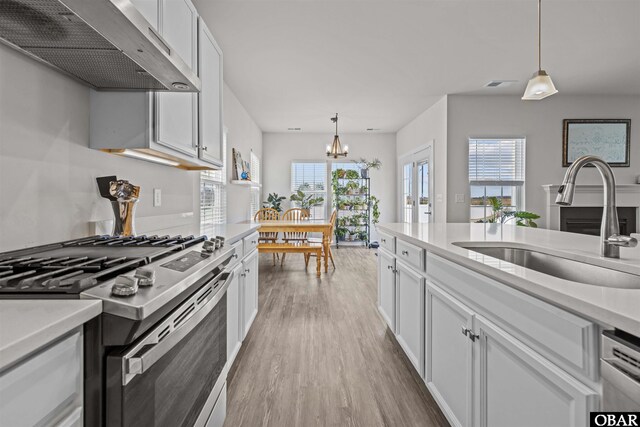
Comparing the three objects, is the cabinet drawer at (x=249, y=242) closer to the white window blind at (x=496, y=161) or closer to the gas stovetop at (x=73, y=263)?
the gas stovetop at (x=73, y=263)

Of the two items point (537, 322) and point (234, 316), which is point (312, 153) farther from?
point (537, 322)

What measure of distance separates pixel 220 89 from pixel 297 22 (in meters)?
0.97

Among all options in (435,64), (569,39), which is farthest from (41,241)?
(569,39)

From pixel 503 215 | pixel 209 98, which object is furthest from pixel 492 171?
pixel 209 98

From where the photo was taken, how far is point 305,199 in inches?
300

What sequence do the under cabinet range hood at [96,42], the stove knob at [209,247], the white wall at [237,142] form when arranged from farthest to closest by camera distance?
1. the white wall at [237,142]
2. the stove knob at [209,247]
3. the under cabinet range hood at [96,42]

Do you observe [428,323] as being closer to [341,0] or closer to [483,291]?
[483,291]

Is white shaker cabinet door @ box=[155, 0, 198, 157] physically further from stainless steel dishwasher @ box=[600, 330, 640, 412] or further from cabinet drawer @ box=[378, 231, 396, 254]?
stainless steel dishwasher @ box=[600, 330, 640, 412]

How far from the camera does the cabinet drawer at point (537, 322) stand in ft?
2.47

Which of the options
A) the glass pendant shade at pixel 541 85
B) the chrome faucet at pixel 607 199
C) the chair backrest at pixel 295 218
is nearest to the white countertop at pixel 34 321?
the chrome faucet at pixel 607 199

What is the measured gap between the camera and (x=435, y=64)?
12.7 ft

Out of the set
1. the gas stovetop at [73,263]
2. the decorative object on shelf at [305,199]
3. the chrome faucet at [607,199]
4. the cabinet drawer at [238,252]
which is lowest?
the cabinet drawer at [238,252]

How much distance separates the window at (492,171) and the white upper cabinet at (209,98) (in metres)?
4.01

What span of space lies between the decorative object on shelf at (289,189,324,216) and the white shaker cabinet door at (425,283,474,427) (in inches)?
230
